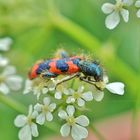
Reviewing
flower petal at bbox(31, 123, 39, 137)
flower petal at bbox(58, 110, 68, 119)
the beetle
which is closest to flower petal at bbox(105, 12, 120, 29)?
the beetle

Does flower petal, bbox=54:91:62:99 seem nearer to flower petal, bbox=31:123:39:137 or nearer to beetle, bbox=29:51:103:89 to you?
beetle, bbox=29:51:103:89

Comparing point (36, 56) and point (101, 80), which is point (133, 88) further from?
point (101, 80)

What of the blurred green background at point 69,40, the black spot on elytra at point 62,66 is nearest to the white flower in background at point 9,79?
the blurred green background at point 69,40

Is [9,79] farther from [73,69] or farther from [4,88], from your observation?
[73,69]

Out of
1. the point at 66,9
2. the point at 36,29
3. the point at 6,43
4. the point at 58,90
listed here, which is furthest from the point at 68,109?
the point at 66,9

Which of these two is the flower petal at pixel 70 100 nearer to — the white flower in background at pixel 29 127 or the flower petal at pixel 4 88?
the white flower in background at pixel 29 127

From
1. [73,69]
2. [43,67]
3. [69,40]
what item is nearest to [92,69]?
[73,69]
